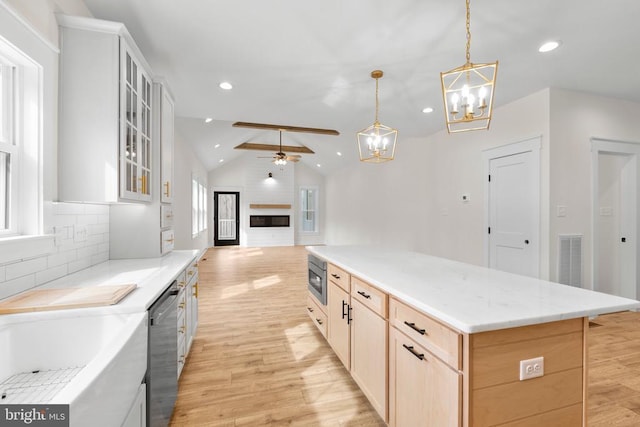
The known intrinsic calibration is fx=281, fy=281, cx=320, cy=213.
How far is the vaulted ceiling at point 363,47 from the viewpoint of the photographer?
200 cm

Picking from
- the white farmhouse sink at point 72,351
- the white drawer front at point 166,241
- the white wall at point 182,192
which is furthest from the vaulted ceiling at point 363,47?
the white farmhouse sink at point 72,351

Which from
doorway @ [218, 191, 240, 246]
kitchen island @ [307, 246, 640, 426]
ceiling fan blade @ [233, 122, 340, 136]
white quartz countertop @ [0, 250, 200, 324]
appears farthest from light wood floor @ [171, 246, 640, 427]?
doorway @ [218, 191, 240, 246]

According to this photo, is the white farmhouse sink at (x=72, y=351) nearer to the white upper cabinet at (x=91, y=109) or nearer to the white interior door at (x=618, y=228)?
the white upper cabinet at (x=91, y=109)

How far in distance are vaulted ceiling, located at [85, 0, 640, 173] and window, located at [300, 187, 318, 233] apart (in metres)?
7.21

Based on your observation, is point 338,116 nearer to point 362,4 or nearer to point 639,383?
point 362,4

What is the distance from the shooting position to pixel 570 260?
334cm

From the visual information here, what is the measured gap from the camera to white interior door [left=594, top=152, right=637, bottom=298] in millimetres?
3795

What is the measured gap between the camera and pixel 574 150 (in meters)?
3.38

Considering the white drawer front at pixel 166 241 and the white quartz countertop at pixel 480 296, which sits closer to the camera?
the white quartz countertop at pixel 480 296

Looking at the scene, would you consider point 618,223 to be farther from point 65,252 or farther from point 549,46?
point 65,252

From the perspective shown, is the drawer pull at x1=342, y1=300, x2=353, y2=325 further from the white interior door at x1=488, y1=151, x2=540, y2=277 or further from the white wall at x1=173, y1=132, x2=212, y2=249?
the white wall at x1=173, y1=132, x2=212, y2=249

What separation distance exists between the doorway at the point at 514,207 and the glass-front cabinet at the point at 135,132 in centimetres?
414

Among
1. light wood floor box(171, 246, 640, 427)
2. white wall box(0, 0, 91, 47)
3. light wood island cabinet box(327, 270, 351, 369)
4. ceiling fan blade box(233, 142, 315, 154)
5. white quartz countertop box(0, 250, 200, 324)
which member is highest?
ceiling fan blade box(233, 142, 315, 154)

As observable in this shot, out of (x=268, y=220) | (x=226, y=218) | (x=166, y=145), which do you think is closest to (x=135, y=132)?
(x=166, y=145)
